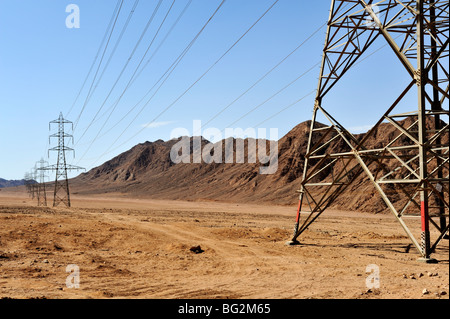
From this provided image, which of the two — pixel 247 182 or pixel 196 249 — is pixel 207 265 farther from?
pixel 247 182

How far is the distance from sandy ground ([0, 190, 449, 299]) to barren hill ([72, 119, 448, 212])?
45368 mm

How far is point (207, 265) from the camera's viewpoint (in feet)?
45.6

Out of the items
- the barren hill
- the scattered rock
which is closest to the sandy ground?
the scattered rock

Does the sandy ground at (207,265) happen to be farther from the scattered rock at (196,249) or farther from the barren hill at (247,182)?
the barren hill at (247,182)

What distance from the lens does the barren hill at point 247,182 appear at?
68.8 meters

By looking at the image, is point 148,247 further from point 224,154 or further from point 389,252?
point 224,154

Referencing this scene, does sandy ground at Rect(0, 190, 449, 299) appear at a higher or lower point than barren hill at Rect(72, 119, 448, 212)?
lower

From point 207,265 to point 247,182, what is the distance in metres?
88.2

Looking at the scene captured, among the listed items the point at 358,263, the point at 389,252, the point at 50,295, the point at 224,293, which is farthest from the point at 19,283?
the point at 389,252

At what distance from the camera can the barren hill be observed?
68750 mm

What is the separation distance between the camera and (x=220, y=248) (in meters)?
17.1

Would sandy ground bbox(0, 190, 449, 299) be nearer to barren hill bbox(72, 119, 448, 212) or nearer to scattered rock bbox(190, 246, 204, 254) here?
scattered rock bbox(190, 246, 204, 254)

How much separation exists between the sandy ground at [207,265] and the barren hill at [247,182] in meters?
45.4

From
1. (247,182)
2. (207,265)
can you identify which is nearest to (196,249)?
(207,265)
